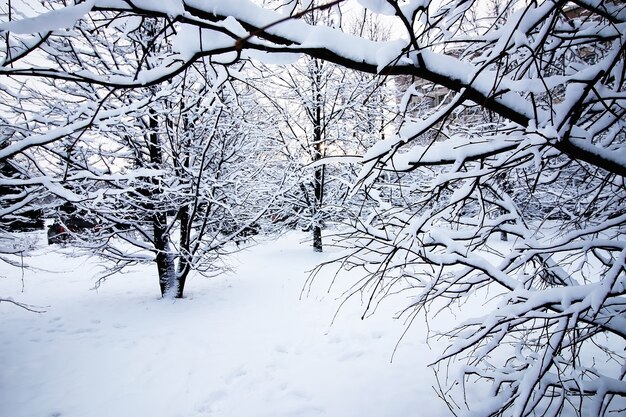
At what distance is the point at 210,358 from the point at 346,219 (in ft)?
9.10

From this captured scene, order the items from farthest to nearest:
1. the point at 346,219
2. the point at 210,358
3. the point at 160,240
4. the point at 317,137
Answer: the point at 317,137
the point at 160,240
the point at 210,358
the point at 346,219

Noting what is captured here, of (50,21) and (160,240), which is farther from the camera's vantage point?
(160,240)

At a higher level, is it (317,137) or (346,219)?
(317,137)

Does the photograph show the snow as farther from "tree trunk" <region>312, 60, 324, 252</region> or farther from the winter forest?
"tree trunk" <region>312, 60, 324, 252</region>

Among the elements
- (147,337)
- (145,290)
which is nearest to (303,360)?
(147,337)

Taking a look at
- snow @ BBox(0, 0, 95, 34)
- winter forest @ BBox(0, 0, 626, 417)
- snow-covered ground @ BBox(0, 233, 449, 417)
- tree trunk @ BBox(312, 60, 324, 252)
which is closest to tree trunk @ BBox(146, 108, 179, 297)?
winter forest @ BBox(0, 0, 626, 417)

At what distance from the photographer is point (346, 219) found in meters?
2.78

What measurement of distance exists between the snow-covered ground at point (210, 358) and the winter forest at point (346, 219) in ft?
0.10

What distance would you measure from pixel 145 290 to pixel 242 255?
15.0ft

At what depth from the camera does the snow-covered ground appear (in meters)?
3.17

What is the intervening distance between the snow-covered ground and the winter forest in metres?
0.03

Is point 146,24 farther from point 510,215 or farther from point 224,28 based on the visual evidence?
point 510,215

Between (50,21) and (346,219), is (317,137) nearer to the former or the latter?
(346,219)

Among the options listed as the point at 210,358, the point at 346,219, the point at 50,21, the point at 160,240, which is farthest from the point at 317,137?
the point at 50,21
